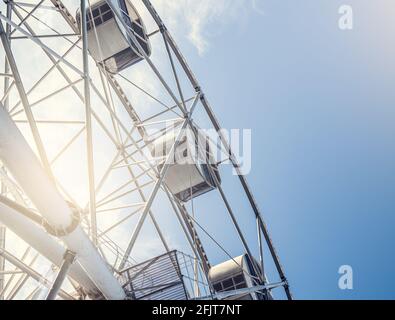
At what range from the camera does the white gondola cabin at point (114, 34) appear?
576 inches

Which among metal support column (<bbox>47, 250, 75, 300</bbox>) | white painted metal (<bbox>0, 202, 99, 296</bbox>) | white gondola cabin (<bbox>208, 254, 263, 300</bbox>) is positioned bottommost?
metal support column (<bbox>47, 250, 75, 300</bbox>)

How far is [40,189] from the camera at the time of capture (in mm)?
6164

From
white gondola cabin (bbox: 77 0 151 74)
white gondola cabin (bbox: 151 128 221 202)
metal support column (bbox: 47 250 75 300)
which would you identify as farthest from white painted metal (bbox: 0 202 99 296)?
white gondola cabin (bbox: 151 128 221 202)

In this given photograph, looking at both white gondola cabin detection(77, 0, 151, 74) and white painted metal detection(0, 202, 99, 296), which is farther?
white gondola cabin detection(77, 0, 151, 74)

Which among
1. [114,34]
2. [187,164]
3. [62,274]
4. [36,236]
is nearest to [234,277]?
[187,164]

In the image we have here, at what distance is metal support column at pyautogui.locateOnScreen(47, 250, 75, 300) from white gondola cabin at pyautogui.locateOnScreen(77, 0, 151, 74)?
825 cm

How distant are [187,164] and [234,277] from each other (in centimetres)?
606

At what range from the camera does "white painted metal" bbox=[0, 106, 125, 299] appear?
18.4 ft

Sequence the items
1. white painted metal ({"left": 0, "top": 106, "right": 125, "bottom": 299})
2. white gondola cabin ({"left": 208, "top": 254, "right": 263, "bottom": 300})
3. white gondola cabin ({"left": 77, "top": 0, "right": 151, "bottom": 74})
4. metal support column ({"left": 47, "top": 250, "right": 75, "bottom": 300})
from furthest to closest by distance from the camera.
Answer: white gondola cabin ({"left": 208, "top": 254, "right": 263, "bottom": 300}) → white gondola cabin ({"left": 77, "top": 0, "right": 151, "bottom": 74}) → metal support column ({"left": 47, "top": 250, "right": 75, "bottom": 300}) → white painted metal ({"left": 0, "top": 106, "right": 125, "bottom": 299})

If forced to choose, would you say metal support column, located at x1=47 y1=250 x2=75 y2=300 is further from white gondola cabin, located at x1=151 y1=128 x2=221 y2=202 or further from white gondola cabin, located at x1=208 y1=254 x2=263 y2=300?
white gondola cabin, located at x1=208 y1=254 x2=263 y2=300

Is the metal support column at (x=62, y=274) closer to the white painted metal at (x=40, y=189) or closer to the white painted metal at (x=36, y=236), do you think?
the white painted metal at (x=40, y=189)

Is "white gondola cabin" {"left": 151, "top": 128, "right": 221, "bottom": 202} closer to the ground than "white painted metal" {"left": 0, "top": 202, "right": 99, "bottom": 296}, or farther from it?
farther from it

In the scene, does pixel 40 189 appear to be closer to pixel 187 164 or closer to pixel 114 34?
pixel 114 34
